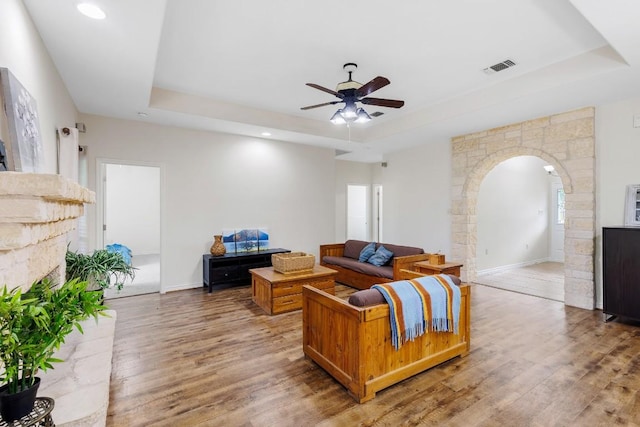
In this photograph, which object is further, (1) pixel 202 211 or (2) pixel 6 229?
(1) pixel 202 211

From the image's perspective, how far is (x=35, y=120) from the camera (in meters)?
2.25

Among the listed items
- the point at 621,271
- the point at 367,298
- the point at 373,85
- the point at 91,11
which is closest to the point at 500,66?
the point at 373,85

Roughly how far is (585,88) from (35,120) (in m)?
5.32

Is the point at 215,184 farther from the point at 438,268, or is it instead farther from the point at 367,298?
the point at 367,298

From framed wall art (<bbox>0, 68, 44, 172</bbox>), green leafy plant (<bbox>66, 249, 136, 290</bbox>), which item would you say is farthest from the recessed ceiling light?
green leafy plant (<bbox>66, 249, 136, 290</bbox>)

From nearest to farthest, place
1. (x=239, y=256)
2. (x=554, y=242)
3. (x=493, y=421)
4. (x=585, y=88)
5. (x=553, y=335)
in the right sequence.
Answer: (x=493, y=421) < (x=553, y=335) < (x=585, y=88) < (x=239, y=256) < (x=554, y=242)

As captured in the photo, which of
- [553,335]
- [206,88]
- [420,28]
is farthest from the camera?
[206,88]

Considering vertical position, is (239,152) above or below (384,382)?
above

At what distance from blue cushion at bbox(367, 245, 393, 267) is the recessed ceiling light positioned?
4383 millimetres

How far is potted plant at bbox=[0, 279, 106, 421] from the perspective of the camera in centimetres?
87

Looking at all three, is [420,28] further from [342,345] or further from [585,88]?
[342,345]

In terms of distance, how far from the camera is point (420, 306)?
241 cm

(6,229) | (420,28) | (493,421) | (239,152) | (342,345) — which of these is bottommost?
(493,421)

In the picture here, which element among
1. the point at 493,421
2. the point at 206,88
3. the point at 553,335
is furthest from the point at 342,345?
the point at 206,88
